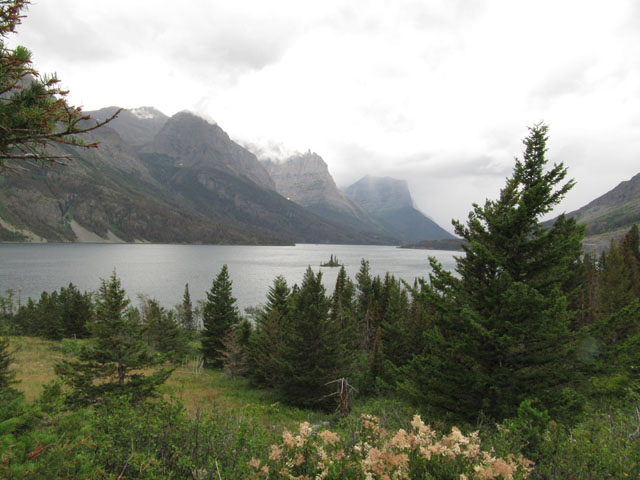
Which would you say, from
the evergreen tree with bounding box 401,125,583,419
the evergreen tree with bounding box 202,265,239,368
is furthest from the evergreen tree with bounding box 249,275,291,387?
the evergreen tree with bounding box 401,125,583,419

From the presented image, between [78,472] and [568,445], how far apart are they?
22.1ft

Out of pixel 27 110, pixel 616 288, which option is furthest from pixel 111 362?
pixel 616 288

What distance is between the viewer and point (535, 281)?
9.75m

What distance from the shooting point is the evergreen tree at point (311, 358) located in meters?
19.5

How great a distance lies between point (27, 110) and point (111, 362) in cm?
1103

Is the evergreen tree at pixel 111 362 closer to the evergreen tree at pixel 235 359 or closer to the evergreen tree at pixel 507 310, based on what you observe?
the evergreen tree at pixel 507 310

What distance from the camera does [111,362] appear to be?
12.1 meters

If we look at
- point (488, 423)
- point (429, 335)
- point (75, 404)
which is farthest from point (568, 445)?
point (75, 404)

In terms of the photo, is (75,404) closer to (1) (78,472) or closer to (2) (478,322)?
(1) (78,472)

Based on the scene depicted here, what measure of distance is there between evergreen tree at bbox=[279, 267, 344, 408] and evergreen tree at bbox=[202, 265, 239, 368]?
50.6 feet

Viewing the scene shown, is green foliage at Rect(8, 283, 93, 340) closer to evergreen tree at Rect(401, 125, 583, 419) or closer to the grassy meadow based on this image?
the grassy meadow

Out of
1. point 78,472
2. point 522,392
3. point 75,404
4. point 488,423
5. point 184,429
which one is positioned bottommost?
point 75,404

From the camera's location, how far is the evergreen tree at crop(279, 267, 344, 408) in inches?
768

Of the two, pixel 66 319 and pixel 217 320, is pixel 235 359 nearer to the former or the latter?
pixel 217 320
